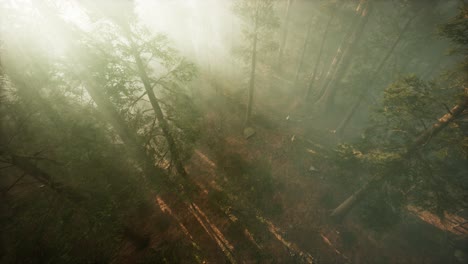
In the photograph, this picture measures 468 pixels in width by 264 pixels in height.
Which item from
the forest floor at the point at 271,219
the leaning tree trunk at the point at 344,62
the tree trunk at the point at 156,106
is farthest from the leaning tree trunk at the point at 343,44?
the tree trunk at the point at 156,106

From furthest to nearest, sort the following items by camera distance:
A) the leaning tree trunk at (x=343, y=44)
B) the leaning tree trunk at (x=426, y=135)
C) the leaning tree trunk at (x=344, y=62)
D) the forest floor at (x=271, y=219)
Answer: the leaning tree trunk at (x=343, y=44) → the leaning tree trunk at (x=344, y=62) → the forest floor at (x=271, y=219) → the leaning tree trunk at (x=426, y=135)

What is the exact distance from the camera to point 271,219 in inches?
432

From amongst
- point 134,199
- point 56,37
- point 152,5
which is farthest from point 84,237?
point 152,5

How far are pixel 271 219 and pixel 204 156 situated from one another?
20.3 feet

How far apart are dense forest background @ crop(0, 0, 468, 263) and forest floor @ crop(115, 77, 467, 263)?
2.9 inches

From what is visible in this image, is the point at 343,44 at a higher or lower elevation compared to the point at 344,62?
higher

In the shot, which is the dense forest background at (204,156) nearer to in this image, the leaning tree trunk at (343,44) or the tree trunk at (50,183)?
the tree trunk at (50,183)

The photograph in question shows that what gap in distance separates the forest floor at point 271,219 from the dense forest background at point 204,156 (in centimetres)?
7

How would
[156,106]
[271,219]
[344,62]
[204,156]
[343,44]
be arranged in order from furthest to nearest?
[343,44], [344,62], [204,156], [271,219], [156,106]

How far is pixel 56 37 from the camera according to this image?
6.74m

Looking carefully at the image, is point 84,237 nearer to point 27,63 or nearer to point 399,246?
point 27,63

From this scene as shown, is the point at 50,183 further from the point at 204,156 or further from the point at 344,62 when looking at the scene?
the point at 344,62

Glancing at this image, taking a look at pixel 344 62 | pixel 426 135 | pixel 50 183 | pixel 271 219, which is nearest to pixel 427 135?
pixel 426 135

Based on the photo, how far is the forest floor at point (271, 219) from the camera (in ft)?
31.6
